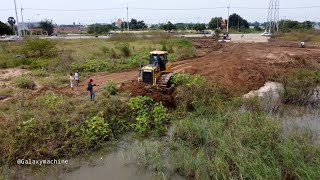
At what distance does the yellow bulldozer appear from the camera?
15.7m

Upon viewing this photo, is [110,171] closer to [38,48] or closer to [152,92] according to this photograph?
[152,92]

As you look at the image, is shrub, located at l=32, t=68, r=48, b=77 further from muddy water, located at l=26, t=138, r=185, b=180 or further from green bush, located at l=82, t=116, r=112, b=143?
muddy water, located at l=26, t=138, r=185, b=180

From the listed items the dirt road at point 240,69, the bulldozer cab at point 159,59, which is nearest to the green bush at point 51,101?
the dirt road at point 240,69

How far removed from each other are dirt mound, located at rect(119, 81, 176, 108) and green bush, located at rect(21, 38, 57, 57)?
16.4 m

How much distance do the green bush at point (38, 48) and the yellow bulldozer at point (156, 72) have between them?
55.7 feet

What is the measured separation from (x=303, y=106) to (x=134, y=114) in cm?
893

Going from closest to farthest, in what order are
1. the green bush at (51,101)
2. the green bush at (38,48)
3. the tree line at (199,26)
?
the green bush at (51,101) < the green bush at (38,48) < the tree line at (199,26)

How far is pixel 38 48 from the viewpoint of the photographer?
2917 cm

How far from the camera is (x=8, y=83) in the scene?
62.1ft

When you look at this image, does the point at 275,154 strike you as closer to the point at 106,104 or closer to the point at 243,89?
the point at 106,104

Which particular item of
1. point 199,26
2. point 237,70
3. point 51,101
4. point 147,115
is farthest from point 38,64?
point 199,26

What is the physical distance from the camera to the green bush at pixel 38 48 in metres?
28.9

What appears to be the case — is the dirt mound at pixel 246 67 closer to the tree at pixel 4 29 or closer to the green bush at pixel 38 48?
the green bush at pixel 38 48

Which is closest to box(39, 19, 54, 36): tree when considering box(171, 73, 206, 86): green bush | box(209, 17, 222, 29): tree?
box(209, 17, 222, 29): tree
